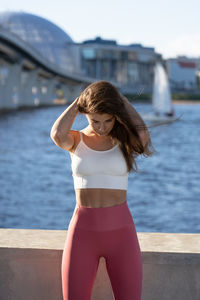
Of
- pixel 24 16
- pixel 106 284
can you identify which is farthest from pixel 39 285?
pixel 24 16

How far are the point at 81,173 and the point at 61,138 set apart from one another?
30cm

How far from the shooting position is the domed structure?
583ft

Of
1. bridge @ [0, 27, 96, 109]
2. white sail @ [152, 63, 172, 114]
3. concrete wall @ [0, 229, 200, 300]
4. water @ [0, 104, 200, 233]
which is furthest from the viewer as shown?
bridge @ [0, 27, 96, 109]

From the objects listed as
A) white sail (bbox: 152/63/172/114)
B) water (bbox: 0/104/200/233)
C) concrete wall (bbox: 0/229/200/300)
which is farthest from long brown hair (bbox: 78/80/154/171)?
white sail (bbox: 152/63/172/114)

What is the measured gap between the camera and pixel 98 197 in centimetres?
403

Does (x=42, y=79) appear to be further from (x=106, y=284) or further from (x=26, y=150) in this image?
(x=106, y=284)

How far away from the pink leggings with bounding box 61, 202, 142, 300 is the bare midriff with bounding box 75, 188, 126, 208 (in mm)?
39

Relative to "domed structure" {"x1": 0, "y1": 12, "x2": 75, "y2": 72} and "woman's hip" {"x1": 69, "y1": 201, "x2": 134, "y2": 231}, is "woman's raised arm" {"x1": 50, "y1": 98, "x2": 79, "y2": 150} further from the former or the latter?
"domed structure" {"x1": 0, "y1": 12, "x2": 75, "y2": 72}

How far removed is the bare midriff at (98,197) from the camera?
4027mm

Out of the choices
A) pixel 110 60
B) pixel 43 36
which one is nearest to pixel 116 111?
pixel 43 36

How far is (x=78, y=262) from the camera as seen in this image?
3.94m

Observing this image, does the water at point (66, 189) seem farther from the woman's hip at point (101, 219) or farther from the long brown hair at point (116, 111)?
the woman's hip at point (101, 219)

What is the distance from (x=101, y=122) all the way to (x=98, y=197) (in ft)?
1.75

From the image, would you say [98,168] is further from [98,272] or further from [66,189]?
[66,189]
